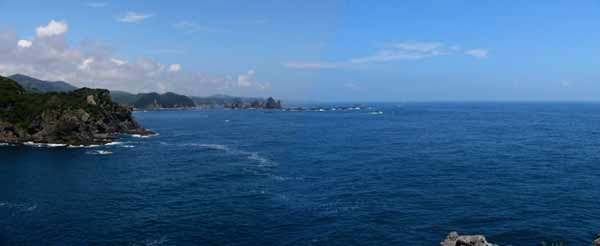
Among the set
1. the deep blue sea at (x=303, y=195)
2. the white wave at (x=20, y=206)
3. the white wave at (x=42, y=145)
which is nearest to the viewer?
the deep blue sea at (x=303, y=195)

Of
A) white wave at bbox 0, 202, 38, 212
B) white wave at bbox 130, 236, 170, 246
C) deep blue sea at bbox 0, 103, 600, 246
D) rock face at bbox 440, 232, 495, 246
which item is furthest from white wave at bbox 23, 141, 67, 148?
rock face at bbox 440, 232, 495, 246

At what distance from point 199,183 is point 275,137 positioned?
288 ft

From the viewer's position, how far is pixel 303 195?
84.4m

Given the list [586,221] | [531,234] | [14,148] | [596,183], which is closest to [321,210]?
[531,234]

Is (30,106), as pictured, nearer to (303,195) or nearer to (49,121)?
(49,121)

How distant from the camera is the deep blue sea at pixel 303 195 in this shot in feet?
210

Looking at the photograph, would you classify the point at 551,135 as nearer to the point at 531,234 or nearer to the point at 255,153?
the point at 255,153

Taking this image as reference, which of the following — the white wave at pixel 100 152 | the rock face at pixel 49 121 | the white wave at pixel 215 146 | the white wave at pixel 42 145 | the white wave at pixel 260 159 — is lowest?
the white wave at pixel 260 159

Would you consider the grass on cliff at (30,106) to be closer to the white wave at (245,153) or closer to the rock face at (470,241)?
the white wave at (245,153)

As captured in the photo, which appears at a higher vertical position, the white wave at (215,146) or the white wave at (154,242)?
the white wave at (215,146)

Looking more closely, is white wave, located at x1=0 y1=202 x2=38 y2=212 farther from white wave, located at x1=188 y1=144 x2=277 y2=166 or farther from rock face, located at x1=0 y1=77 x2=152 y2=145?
rock face, located at x1=0 y1=77 x2=152 y2=145

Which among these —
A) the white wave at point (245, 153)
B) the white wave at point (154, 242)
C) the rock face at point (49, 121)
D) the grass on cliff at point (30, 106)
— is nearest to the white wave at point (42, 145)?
the rock face at point (49, 121)

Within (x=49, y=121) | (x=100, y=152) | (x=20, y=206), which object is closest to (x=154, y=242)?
(x=20, y=206)

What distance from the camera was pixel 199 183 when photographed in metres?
95.9
